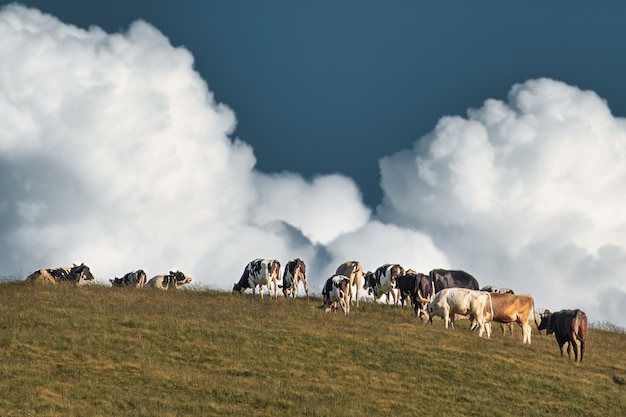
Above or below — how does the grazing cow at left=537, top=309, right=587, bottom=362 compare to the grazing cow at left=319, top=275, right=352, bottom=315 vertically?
below

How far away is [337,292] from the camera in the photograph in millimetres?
40500

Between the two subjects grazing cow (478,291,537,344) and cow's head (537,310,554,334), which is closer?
cow's head (537,310,554,334)

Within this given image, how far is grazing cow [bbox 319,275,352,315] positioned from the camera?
4050cm

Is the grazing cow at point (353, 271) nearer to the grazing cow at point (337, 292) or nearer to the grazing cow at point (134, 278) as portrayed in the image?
the grazing cow at point (337, 292)

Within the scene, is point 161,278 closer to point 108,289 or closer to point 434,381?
point 108,289

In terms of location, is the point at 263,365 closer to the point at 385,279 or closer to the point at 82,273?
the point at 385,279

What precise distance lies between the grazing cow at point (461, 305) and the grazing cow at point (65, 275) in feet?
63.3

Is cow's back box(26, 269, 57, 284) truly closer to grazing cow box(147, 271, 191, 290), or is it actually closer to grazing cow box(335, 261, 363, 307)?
grazing cow box(147, 271, 191, 290)

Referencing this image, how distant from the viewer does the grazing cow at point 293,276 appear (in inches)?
1781

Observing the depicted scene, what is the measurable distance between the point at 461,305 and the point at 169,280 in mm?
19716

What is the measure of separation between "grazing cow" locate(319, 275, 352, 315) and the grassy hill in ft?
2.98

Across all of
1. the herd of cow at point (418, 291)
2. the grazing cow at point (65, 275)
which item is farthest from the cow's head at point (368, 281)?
the grazing cow at point (65, 275)

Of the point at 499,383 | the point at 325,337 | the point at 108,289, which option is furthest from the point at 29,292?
the point at 499,383

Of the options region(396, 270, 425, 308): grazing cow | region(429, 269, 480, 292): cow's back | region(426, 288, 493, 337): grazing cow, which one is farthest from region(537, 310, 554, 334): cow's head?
region(396, 270, 425, 308): grazing cow
